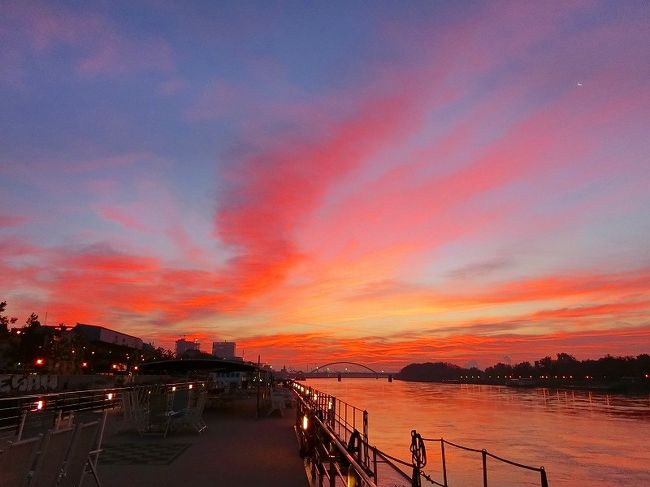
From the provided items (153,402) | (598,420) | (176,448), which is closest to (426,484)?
(153,402)

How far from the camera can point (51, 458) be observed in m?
4.54

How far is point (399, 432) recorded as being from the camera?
4559 cm

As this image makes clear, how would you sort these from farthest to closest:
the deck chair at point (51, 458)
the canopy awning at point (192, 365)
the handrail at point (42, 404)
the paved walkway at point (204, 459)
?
the canopy awning at point (192, 365)
the handrail at point (42, 404)
the paved walkway at point (204, 459)
the deck chair at point (51, 458)

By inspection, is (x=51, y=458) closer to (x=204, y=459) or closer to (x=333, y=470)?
(x=333, y=470)

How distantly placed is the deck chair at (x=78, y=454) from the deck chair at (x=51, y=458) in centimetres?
6

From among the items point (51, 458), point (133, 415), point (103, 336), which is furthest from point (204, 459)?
point (103, 336)

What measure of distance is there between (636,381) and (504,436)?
181 meters

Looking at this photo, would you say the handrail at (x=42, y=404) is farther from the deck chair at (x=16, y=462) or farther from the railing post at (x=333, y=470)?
the railing post at (x=333, y=470)

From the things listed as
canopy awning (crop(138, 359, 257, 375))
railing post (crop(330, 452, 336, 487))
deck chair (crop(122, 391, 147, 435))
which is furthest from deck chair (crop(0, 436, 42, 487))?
canopy awning (crop(138, 359, 257, 375))

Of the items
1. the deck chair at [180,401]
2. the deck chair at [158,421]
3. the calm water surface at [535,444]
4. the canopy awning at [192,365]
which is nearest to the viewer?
the deck chair at [158,421]

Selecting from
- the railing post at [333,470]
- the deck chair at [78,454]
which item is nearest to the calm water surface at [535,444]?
the railing post at [333,470]

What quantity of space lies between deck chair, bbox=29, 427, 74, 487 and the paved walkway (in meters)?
2.81

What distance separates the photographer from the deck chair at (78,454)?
4.90 m

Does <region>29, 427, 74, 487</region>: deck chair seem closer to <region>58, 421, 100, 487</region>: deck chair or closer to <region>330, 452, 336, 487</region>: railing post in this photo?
<region>58, 421, 100, 487</region>: deck chair
